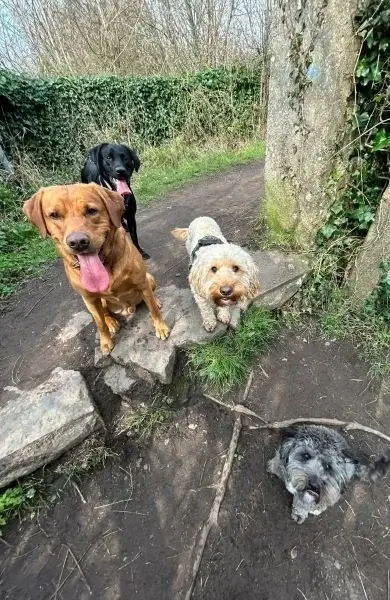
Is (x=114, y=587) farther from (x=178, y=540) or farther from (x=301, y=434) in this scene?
(x=301, y=434)

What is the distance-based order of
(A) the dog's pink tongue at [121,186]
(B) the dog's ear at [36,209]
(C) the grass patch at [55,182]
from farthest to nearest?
(C) the grass patch at [55,182] < (A) the dog's pink tongue at [121,186] < (B) the dog's ear at [36,209]

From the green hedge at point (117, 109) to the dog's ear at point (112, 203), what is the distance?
245 inches

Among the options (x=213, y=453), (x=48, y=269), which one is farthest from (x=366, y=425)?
(x=48, y=269)

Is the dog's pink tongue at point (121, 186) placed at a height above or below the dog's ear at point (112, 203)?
below

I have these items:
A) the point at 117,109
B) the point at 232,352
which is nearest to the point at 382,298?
the point at 232,352

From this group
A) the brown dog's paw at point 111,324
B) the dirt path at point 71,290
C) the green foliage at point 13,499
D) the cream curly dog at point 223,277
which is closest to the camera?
the green foliage at point 13,499

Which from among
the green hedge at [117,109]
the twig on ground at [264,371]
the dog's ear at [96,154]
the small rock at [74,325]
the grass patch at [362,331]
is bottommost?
the twig on ground at [264,371]

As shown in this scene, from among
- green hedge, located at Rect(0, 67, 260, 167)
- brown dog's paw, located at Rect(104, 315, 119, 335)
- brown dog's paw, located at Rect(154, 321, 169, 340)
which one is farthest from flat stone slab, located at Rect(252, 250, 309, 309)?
green hedge, located at Rect(0, 67, 260, 167)

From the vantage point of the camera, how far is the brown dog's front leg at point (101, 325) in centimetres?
280

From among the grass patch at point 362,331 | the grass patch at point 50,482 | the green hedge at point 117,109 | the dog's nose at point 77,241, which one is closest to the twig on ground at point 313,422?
the grass patch at point 362,331

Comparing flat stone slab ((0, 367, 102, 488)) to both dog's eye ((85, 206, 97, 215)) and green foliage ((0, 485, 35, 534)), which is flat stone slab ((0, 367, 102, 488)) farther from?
dog's eye ((85, 206, 97, 215))

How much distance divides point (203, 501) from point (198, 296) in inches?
64.2

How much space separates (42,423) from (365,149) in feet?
11.6

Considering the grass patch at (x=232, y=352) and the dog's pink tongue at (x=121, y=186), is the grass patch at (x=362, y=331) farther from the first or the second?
the dog's pink tongue at (x=121, y=186)
